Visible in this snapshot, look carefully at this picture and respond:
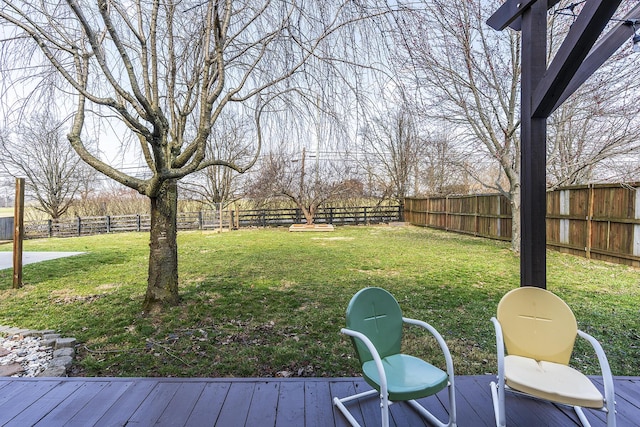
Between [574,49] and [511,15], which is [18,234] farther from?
[574,49]

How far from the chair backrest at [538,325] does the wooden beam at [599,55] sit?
3.61 ft

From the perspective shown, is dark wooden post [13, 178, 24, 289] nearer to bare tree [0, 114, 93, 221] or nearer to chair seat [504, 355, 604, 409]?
chair seat [504, 355, 604, 409]

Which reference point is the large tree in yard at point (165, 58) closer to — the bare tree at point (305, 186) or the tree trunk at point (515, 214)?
the tree trunk at point (515, 214)

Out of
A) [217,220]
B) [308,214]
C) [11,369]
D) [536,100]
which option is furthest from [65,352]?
[217,220]

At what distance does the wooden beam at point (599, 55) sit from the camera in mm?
1900

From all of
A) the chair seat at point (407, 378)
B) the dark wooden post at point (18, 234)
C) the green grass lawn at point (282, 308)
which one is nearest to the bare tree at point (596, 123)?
the green grass lawn at point (282, 308)

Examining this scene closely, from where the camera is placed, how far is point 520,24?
2.19 metres

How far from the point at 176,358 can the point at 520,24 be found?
3459mm

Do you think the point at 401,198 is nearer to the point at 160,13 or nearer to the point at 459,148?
the point at 459,148

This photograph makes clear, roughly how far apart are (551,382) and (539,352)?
0.29 metres

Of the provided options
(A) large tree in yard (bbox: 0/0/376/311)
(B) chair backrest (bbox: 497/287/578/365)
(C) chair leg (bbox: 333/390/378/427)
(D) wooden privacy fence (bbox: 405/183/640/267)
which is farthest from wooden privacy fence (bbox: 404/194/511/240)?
(C) chair leg (bbox: 333/390/378/427)

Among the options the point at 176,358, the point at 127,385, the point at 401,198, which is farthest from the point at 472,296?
the point at 401,198

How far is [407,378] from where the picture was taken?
170cm

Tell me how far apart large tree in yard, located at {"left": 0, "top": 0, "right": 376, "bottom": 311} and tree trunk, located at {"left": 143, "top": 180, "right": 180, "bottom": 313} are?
11 mm
